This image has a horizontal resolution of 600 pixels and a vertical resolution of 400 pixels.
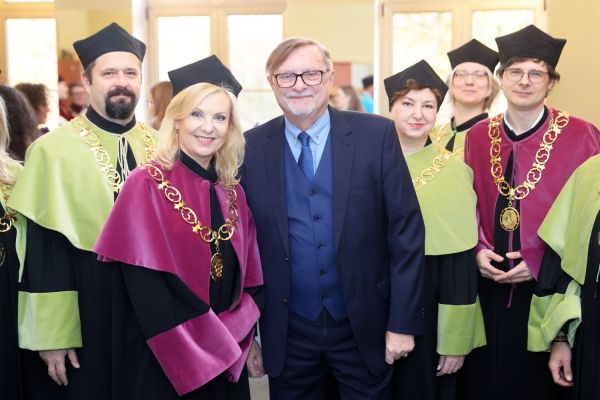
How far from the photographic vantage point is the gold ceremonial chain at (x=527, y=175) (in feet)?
11.2

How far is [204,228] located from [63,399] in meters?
1.17

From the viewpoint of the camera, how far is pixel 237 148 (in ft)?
9.18

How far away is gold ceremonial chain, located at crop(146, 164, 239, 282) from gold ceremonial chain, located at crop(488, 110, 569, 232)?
138 cm

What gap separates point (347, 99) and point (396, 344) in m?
5.45

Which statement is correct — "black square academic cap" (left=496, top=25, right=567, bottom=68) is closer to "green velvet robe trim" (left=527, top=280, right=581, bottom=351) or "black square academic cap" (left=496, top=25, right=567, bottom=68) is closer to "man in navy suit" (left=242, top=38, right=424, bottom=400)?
"man in navy suit" (left=242, top=38, right=424, bottom=400)

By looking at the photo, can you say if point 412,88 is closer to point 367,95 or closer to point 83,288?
point 83,288

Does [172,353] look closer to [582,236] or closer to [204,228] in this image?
[204,228]

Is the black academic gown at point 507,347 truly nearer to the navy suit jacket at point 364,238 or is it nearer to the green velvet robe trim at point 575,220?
the green velvet robe trim at point 575,220

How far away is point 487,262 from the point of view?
3.35 m

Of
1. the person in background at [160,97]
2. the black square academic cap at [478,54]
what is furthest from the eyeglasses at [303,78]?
the person in background at [160,97]

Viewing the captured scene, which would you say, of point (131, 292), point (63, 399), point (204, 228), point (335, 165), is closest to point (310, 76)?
point (335, 165)

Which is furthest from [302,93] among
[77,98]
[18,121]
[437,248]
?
[77,98]

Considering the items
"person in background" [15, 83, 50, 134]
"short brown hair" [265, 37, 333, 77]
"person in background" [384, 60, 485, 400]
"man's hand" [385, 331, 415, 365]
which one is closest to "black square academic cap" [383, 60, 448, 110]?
"person in background" [384, 60, 485, 400]

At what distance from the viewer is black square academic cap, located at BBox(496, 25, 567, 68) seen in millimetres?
3463
